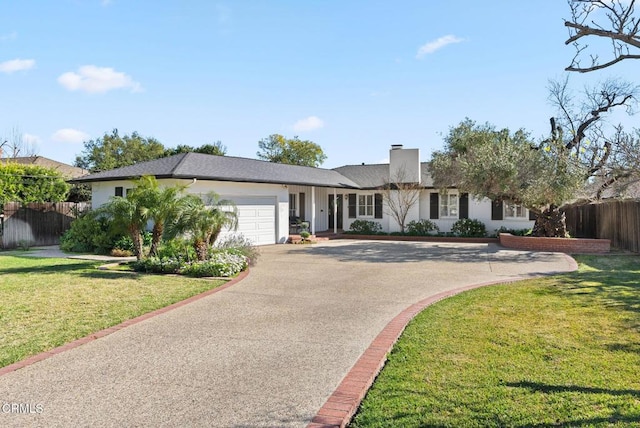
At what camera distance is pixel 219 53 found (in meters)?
17.0

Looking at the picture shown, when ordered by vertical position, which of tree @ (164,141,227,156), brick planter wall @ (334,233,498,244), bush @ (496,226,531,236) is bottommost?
brick planter wall @ (334,233,498,244)

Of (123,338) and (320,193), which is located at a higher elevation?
(320,193)

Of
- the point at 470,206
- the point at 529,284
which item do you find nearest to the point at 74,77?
the point at 470,206

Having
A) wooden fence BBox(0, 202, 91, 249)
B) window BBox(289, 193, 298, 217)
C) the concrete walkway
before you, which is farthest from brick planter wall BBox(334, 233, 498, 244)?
wooden fence BBox(0, 202, 91, 249)

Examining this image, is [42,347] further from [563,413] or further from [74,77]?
[74,77]

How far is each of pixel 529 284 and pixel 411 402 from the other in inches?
290

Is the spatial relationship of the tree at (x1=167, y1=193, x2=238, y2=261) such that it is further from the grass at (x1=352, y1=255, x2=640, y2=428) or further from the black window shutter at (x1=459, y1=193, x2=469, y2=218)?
the black window shutter at (x1=459, y1=193, x2=469, y2=218)

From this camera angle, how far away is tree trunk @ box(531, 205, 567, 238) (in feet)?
64.5

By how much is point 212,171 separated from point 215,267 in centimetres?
838

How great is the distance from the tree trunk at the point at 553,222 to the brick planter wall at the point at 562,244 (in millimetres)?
1186

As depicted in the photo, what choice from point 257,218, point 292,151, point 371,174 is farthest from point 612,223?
point 292,151

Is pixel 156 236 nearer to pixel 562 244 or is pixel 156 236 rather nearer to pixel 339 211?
pixel 562 244

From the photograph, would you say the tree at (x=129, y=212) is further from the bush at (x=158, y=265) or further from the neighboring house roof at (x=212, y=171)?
the neighboring house roof at (x=212, y=171)

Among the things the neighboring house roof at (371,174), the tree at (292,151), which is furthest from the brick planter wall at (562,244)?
the tree at (292,151)
